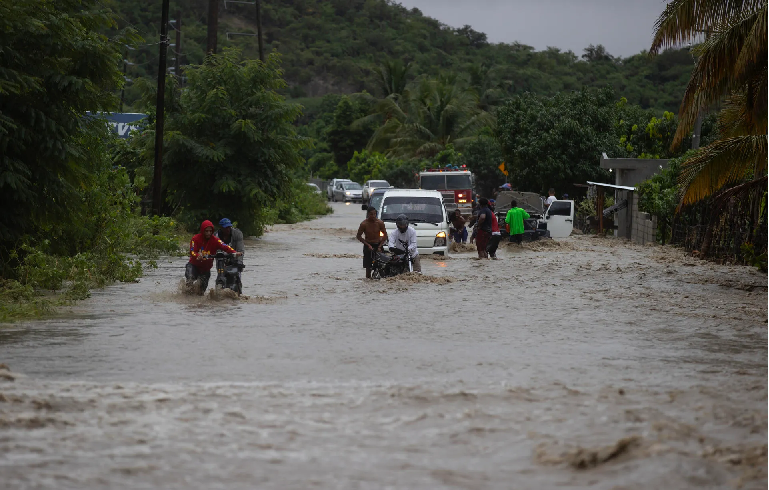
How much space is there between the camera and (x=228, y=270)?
52.9 feet

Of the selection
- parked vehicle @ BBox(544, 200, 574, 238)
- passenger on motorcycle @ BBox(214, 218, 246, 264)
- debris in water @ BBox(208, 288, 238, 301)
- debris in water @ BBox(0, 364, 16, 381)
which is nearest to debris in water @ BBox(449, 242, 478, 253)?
parked vehicle @ BBox(544, 200, 574, 238)

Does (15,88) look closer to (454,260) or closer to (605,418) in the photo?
(605,418)

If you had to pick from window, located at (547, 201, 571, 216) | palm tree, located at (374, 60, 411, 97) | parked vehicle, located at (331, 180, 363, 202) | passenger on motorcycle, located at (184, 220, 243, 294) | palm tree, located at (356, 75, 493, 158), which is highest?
palm tree, located at (374, 60, 411, 97)

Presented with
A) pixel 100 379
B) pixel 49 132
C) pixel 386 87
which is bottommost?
pixel 100 379

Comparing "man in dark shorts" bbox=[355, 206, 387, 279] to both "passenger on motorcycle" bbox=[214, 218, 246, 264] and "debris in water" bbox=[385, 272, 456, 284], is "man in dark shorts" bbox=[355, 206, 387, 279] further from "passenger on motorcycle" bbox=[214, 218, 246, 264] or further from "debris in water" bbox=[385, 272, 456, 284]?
"passenger on motorcycle" bbox=[214, 218, 246, 264]

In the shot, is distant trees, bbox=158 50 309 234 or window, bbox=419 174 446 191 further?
window, bbox=419 174 446 191

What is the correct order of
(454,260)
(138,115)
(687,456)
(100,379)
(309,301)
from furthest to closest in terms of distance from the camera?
1. (138,115)
2. (454,260)
3. (309,301)
4. (100,379)
5. (687,456)

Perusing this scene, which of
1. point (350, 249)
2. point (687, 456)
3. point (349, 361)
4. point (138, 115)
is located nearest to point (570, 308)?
point (349, 361)

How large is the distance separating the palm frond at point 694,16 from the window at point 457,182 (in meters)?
25.9

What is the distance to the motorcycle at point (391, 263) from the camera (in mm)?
19750

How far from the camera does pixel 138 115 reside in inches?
1601

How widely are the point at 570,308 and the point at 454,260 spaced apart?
8895 mm

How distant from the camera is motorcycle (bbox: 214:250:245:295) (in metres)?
15.9

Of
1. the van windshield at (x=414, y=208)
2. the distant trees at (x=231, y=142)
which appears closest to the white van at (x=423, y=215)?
the van windshield at (x=414, y=208)
